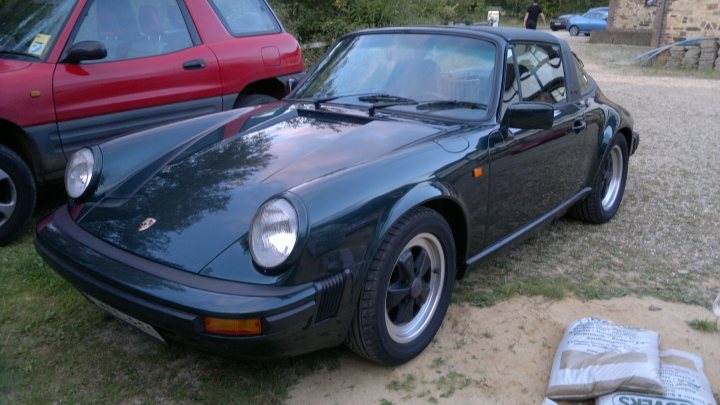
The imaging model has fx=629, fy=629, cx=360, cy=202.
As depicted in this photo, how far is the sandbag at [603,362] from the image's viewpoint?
8.28 ft

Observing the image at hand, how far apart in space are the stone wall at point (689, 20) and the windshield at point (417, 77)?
1689 centimetres

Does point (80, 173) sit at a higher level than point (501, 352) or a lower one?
higher

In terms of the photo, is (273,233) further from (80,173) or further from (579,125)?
(579,125)

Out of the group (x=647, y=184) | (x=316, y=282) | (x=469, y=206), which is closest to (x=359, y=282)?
(x=316, y=282)

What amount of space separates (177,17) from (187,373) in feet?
10.5

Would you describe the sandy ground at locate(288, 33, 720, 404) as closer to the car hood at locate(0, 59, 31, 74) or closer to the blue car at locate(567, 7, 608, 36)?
the car hood at locate(0, 59, 31, 74)

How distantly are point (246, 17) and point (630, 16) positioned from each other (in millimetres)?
23663

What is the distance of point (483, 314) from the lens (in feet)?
10.9

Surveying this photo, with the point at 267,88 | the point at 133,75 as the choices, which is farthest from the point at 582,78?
the point at 133,75

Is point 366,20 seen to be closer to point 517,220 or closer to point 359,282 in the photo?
point 517,220

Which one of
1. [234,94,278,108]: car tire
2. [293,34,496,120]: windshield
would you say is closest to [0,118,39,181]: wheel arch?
[234,94,278,108]: car tire

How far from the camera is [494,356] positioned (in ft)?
9.66

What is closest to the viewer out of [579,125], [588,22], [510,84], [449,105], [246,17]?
[449,105]

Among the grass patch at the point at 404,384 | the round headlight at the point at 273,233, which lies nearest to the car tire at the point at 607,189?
the grass patch at the point at 404,384
